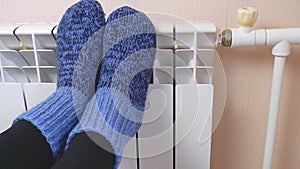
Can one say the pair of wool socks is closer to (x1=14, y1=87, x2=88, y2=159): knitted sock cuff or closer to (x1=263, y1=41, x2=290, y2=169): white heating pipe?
(x1=14, y1=87, x2=88, y2=159): knitted sock cuff

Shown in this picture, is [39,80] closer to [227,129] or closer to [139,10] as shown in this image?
[139,10]

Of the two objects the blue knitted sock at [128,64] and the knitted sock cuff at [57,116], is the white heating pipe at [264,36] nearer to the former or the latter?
the blue knitted sock at [128,64]

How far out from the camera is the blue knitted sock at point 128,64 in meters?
0.55

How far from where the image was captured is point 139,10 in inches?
25.5

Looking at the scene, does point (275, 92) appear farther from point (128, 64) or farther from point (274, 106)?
point (128, 64)

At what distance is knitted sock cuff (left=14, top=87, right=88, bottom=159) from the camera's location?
1.70 feet

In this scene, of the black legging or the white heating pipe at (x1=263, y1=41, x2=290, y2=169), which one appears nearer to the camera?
the black legging

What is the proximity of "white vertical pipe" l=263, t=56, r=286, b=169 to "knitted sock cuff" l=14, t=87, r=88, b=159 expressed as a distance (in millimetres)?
326

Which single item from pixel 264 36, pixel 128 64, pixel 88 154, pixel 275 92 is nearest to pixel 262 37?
pixel 264 36

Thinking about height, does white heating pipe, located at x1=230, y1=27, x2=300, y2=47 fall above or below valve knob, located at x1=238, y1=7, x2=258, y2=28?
below

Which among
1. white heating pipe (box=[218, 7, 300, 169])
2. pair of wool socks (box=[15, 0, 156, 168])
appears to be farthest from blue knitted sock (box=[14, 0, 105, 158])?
white heating pipe (box=[218, 7, 300, 169])

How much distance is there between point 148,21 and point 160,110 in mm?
157

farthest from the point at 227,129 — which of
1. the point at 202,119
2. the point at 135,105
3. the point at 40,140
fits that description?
the point at 40,140

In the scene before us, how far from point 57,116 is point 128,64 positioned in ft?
0.45
